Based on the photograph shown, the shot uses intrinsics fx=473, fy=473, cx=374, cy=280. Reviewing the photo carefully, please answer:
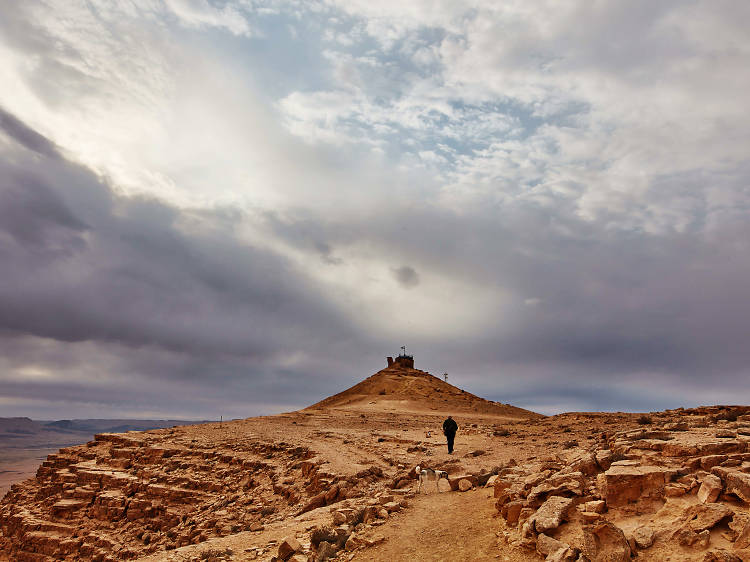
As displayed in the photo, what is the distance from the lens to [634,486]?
29.2 feet

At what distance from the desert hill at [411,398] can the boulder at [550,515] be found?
1748 inches

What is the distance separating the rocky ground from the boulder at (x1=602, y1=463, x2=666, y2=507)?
0.02 metres

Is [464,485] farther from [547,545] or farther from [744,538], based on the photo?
[744,538]

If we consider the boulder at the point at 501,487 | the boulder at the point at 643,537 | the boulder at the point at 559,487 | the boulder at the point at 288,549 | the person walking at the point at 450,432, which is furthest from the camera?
the person walking at the point at 450,432

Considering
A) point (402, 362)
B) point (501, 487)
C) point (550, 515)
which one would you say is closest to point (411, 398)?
point (402, 362)

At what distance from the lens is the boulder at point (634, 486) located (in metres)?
8.76

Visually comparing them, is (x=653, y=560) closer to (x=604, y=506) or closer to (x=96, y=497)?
(x=604, y=506)

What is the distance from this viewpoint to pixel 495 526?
10.7 meters

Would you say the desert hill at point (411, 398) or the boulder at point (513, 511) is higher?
the desert hill at point (411, 398)

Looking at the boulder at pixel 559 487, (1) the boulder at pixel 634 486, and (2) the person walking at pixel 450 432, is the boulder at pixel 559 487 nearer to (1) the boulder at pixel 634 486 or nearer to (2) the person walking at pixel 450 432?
(1) the boulder at pixel 634 486

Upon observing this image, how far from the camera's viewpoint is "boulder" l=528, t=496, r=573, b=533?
892cm

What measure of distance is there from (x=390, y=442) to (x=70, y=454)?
21984mm

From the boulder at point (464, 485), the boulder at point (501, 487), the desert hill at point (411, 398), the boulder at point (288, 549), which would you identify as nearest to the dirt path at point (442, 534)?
the boulder at point (501, 487)

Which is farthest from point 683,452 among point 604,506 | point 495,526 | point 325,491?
point 325,491
